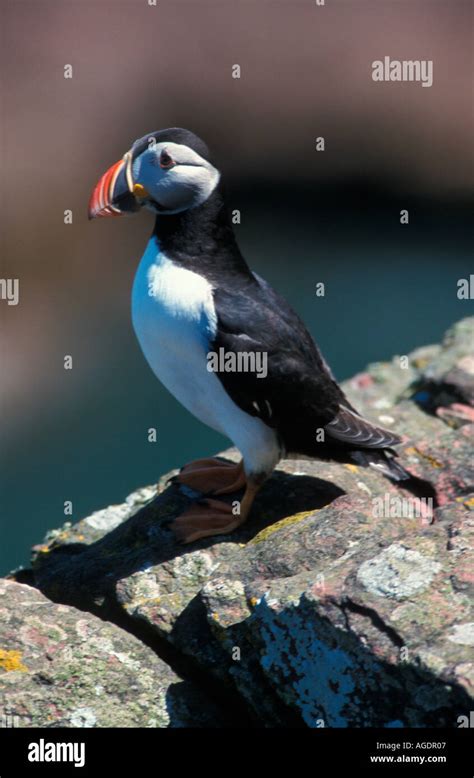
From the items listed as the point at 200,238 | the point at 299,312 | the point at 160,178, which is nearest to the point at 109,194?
the point at 160,178

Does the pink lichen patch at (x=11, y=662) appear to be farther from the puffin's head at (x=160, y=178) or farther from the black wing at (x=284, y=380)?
the puffin's head at (x=160, y=178)

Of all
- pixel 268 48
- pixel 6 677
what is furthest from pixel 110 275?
pixel 6 677

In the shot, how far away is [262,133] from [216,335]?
13885 millimetres

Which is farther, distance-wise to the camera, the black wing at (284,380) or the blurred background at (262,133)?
the blurred background at (262,133)

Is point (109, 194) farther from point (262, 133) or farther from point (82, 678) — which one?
point (262, 133)

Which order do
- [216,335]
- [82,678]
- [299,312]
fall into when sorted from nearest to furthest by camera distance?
[82,678], [216,335], [299,312]

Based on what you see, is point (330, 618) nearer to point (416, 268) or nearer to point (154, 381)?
point (154, 381)

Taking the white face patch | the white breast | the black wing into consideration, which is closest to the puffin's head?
the white face patch

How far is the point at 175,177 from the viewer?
19.0ft

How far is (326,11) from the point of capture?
1914 cm

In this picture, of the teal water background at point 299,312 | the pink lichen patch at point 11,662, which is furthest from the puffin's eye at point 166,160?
the teal water background at point 299,312

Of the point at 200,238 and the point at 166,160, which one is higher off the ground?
the point at 166,160

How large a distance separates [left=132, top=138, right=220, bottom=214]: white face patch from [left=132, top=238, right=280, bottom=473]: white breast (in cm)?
30

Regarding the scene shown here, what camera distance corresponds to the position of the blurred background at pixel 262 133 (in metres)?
18.3
